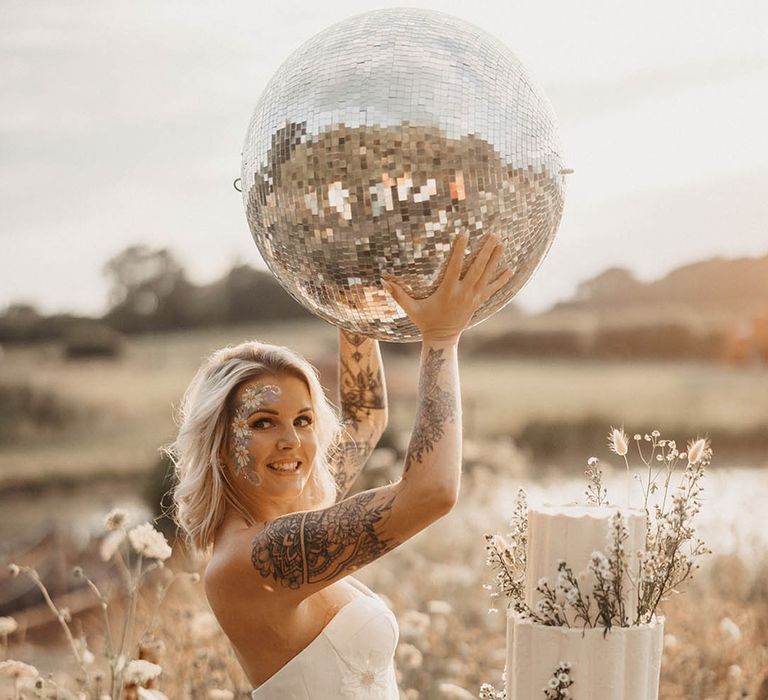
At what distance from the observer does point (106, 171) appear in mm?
10484

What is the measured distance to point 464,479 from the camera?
29.0ft

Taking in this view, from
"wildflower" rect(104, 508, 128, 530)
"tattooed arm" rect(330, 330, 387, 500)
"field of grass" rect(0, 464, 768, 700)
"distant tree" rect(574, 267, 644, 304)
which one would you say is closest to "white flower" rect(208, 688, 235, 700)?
"field of grass" rect(0, 464, 768, 700)

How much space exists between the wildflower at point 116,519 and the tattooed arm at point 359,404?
2.91 ft

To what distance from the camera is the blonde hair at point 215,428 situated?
8.91ft

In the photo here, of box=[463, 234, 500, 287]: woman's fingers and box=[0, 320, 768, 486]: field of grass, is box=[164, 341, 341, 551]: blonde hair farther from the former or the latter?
box=[0, 320, 768, 486]: field of grass

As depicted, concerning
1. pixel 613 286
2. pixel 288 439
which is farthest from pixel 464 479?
pixel 288 439

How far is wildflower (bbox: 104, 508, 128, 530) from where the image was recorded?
355 centimetres

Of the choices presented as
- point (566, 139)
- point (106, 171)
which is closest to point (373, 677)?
point (566, 139)

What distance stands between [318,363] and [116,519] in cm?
522

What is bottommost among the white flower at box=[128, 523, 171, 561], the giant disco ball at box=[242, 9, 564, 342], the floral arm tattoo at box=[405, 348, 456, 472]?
the white flower at box=[128, 523, 171, 561]

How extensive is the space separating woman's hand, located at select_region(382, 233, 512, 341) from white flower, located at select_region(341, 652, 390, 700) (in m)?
0.97

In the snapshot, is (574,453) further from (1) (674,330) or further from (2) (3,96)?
(2) (3,96)

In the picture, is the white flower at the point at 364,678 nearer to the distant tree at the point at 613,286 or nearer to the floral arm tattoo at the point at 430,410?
the floral arm tattoo at the point at 430,410

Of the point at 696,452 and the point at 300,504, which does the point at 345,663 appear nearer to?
the point at 300,504
